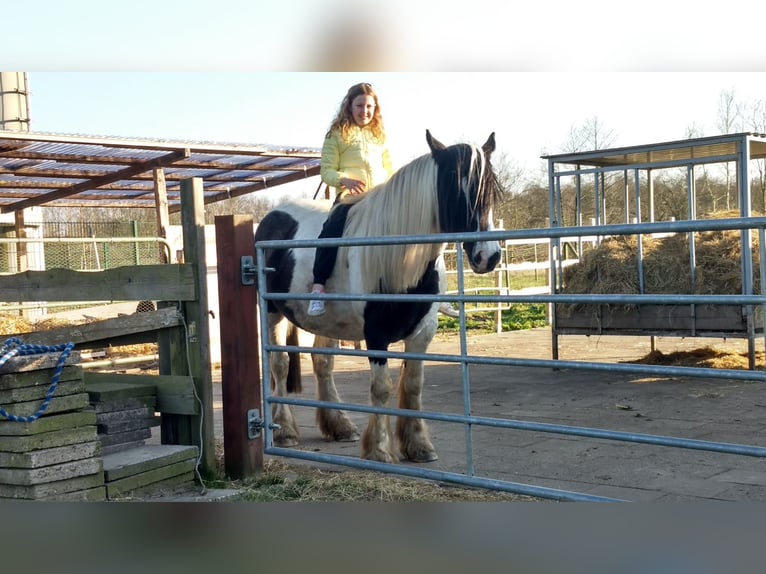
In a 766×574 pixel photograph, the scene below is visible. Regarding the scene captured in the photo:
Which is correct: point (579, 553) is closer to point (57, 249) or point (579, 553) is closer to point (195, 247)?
point (195, 247)

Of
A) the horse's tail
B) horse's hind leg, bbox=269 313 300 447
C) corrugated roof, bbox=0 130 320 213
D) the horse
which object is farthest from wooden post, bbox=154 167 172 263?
the horse

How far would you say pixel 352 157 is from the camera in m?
5.39

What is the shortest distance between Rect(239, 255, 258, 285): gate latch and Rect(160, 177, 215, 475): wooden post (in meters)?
0.20

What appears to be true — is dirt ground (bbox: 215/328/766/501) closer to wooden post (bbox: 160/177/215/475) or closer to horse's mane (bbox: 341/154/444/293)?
horse's mane (bbox: 341/154/444/293)

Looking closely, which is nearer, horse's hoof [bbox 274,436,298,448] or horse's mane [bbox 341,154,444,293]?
horse's mane [bbox 341,154,444,293]

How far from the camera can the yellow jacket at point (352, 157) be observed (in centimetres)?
533

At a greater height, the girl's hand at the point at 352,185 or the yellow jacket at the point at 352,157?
the yellow jacket at the point at 352,157

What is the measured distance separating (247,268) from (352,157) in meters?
1.32

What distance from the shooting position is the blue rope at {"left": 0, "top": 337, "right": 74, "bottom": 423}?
354cm

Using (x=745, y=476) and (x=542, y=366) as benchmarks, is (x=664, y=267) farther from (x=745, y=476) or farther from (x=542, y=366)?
(x=542, y=366)

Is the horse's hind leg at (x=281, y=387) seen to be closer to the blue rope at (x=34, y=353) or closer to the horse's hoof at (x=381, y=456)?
the horse's hoof at (x=381, y=456)

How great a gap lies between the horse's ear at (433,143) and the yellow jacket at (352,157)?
880mm

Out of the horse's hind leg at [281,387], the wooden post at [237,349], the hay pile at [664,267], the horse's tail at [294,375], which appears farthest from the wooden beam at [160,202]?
the wooden post at [237,349]

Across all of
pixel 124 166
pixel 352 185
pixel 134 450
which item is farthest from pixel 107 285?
pixel 124 166
